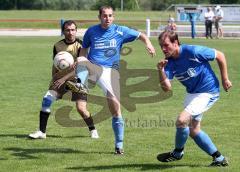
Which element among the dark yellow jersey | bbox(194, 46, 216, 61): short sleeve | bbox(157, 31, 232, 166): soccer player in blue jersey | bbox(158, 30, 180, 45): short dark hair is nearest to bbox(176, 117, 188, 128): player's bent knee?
bbox(157, 31, 232, 166): soccer player in blue jersey

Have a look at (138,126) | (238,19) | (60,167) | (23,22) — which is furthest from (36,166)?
(23,22)

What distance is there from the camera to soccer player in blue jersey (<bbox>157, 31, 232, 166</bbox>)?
7043 mm

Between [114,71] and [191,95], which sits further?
[114,71]

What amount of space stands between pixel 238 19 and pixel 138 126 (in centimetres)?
3771

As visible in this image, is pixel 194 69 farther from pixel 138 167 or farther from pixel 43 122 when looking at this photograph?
pixel 43 122

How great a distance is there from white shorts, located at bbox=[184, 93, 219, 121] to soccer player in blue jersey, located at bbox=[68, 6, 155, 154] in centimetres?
136

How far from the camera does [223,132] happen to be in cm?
982

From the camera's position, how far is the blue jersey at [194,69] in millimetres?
7090

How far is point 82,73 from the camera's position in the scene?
29.0 ft

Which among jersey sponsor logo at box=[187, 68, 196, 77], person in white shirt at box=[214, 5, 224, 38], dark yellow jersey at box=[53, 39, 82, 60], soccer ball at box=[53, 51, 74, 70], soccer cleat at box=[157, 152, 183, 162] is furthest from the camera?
person in white shirt at box=[214, 5, 224, 38]

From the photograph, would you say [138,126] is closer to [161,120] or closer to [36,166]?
[161,120]

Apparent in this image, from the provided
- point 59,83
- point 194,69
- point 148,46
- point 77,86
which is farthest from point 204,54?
point 59,83

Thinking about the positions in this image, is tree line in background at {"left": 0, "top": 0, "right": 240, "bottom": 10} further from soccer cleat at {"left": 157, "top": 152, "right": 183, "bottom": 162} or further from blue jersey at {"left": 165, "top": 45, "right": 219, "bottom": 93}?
blue jersey at {"left": 165, "top": 45, "right": 219, "bottom": 93}

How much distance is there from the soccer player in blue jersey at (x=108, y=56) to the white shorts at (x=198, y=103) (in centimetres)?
136
